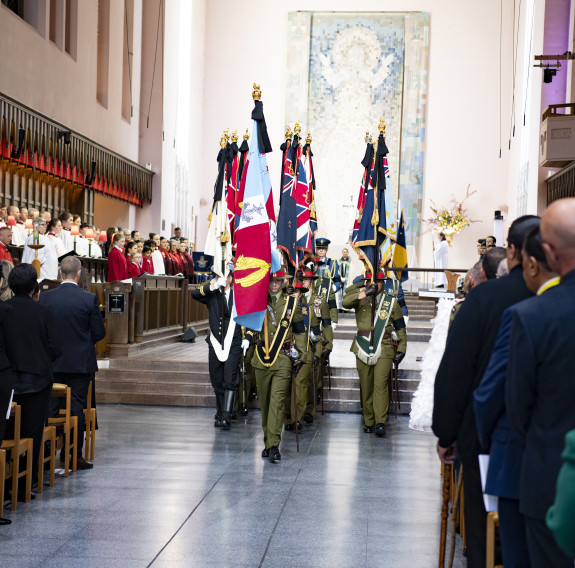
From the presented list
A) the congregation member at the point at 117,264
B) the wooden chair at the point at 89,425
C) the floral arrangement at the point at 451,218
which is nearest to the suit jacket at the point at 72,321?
the wooden chair at the point at 89,425

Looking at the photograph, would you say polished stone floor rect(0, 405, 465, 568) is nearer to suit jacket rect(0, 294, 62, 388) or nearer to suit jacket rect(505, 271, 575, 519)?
suit jacket rect(0, 294, 62, 388)

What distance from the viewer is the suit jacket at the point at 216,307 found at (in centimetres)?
873

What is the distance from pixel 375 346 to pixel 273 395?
1827 millimetres

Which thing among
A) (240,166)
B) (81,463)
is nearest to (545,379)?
(81,463)

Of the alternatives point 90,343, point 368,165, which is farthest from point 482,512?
point 368,165

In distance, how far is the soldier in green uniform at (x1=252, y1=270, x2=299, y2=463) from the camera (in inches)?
276

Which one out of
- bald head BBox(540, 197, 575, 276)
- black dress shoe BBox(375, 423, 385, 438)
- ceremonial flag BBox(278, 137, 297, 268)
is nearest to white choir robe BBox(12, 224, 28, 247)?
ceremonial flag BBox(278, 137, 297, 268)

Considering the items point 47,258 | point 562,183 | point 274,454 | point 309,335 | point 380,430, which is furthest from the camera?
point 562,183

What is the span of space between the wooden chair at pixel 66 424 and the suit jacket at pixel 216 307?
251cm

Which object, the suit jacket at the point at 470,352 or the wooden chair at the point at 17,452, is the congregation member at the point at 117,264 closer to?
the wooden chair at the point at 17,452

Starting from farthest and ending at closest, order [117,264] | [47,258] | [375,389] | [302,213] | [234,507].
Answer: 1. [117,264]
2. [47,258]
3. [302,213]
4. [375,389]
5. [234,507]

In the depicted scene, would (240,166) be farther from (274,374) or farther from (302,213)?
(274,374)

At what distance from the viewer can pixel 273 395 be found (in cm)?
702

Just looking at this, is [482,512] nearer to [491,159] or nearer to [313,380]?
[313,380]
